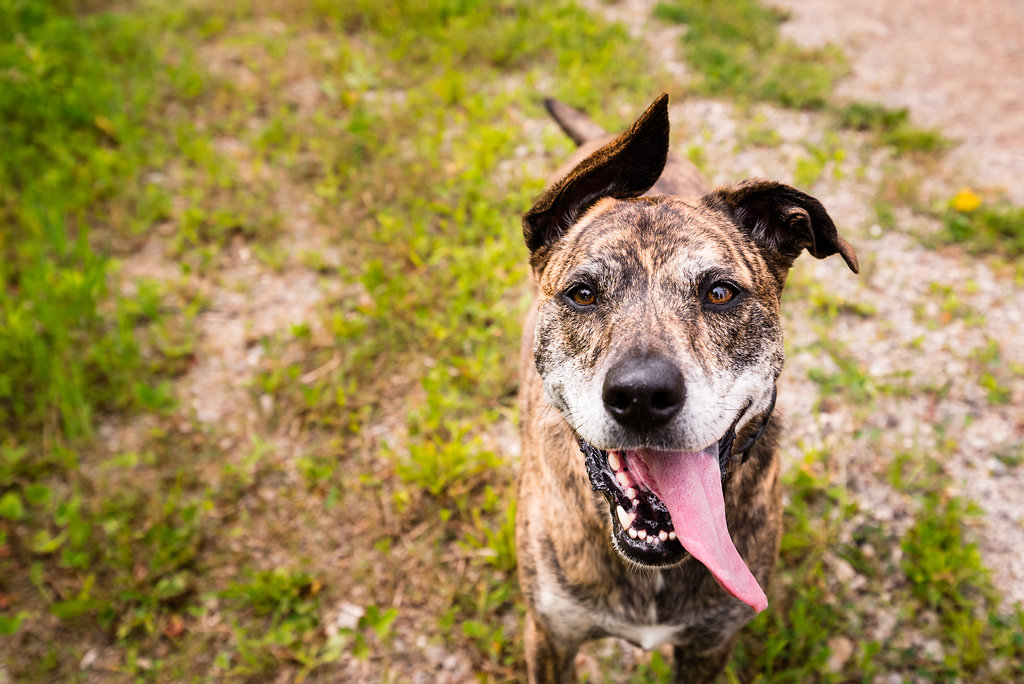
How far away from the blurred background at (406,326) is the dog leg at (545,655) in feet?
1.22

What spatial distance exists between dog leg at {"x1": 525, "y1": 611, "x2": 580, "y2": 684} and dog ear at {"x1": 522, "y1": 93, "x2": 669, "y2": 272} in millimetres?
1590

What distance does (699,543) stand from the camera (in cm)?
194

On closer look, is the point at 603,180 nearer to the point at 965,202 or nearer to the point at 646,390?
the point at 646,390

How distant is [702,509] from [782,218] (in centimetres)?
120

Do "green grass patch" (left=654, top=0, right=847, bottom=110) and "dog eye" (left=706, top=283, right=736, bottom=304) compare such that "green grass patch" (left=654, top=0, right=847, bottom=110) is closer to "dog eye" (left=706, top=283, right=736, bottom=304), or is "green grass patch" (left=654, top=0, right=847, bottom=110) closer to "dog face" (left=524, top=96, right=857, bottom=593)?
"dog face" (left=524, top=96, right=857, bottom=593)

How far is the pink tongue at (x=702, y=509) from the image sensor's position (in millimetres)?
1931

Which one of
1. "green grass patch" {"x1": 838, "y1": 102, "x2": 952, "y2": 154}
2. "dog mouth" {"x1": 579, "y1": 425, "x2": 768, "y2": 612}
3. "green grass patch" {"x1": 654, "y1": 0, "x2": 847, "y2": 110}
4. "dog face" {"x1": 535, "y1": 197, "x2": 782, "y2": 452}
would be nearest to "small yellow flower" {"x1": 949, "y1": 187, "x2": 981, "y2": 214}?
"green grass patch" {"x1": 838, "y1": 102, "x2": 952, "y2": 154}

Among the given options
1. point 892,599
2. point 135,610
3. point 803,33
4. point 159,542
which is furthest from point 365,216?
point 803,33

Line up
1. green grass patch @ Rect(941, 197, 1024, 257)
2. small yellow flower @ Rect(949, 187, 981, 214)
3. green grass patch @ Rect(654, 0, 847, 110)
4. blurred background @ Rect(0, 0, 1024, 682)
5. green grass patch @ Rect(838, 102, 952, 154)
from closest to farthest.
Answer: blurred background @ Rect(0, 0, 1024, 682), green grass patch @ Rect(941, 197, 1024, 257), small yellow flower @ Rect(949, 187, 981, 214), green grass patch @ Rect(838, 102, 952, 154), green grass patch @ Rect(654, 0, 847, 110)

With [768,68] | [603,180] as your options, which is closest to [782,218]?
[603,180]

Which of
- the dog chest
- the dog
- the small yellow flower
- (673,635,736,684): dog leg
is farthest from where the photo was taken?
the small yellow flower

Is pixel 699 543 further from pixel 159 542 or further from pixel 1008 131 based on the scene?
pixel 1008 131

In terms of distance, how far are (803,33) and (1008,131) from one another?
100 inches

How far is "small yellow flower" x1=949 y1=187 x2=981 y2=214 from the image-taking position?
16.3ft
